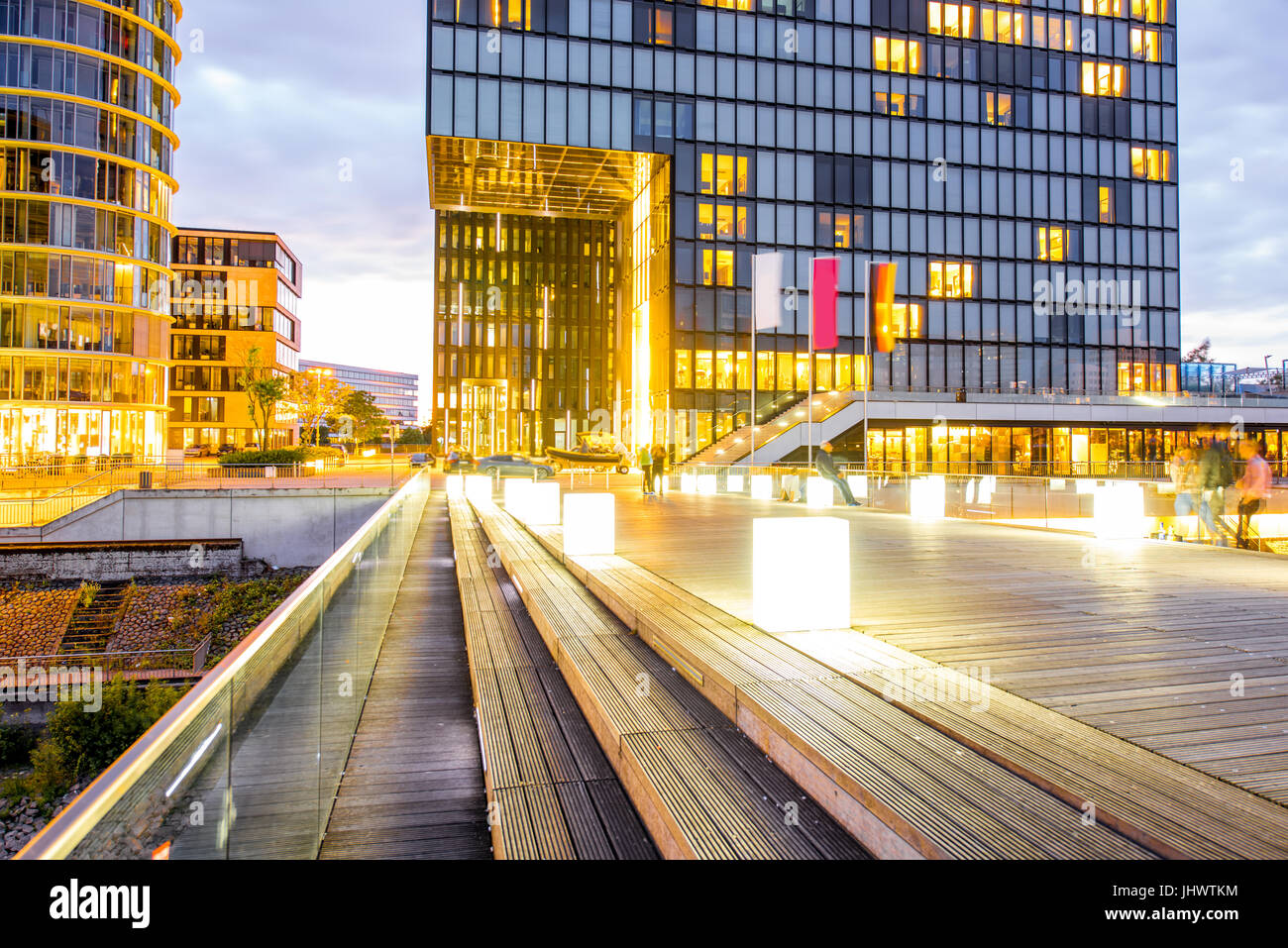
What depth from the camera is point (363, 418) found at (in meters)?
86.5

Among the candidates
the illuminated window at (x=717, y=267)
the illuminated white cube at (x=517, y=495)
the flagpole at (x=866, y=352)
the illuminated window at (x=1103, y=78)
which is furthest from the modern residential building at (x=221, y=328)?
the illuminated window at (x=1103, y=78)

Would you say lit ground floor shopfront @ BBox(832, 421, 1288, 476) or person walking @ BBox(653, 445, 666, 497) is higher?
lit ground floor shopfront @ BBox(832, 421, 1288, 476)

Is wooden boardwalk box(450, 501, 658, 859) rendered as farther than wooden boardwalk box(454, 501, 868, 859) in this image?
Yes

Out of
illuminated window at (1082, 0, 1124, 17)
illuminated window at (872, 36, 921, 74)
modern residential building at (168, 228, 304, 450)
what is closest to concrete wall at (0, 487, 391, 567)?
illuminated window at (872, 36, 921, 74)

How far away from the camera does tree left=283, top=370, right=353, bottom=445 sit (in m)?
60.5

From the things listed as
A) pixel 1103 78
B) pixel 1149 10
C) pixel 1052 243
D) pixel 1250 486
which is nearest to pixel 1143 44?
pixel 1149 10

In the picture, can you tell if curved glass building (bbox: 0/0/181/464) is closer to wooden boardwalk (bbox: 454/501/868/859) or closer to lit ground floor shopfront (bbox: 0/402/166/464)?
lit ground floor shopfront (bbox: 0/402/166/464)

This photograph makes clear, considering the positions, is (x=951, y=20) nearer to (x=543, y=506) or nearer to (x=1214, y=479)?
(x=1214, y=479)

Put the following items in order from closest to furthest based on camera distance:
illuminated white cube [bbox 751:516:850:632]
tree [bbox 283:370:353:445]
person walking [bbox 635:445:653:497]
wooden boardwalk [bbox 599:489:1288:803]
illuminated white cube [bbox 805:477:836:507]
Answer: wooden boardwalk [bbox 599:489:1288:803], illuminated white cube [bbox 751:516:850:632], illuminated white cube [bbox 805:477:836:507], person walking [bbox 635:445:653:497], tree [bbox 283:370:353:445]

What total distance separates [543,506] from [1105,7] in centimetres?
5950

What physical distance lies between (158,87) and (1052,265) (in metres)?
61.4

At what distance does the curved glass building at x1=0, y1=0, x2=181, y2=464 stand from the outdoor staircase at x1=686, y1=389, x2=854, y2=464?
32814 millimetres

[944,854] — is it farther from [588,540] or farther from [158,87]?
[158,87]
